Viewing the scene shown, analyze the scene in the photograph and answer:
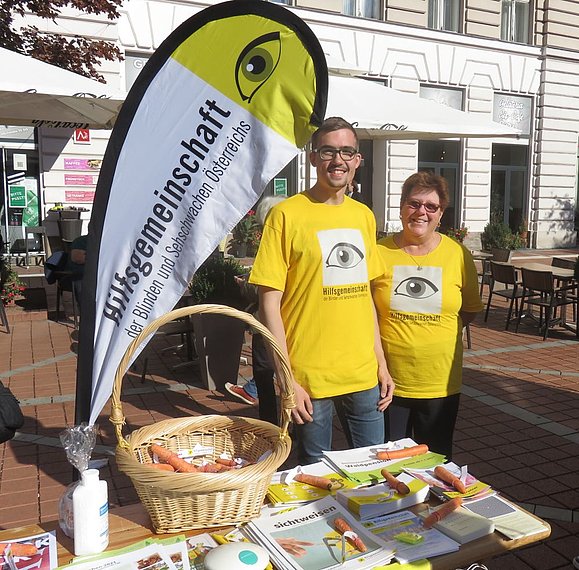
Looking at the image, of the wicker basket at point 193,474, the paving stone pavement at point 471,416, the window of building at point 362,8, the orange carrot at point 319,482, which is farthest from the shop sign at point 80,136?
the orange carrot at point 319,482

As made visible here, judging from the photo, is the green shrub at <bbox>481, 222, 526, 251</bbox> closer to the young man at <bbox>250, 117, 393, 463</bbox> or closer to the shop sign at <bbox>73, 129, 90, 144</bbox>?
the shop sign at <bbox>73, 129, 90, 144</bbox>

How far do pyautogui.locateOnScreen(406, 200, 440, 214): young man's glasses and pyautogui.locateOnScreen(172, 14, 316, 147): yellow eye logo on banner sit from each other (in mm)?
787

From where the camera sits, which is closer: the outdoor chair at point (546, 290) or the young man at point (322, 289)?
the young man at point (322, 289)

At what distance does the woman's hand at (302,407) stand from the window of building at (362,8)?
15.8 meters

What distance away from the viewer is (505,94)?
18359mm

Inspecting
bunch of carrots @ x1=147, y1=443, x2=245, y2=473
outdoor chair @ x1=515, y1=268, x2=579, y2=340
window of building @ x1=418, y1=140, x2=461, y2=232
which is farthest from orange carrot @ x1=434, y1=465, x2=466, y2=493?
window of building @ x1=418, y1=140, x2=461, y2=232

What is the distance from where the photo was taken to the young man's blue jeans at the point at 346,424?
252cm

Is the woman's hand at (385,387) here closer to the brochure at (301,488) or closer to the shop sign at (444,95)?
the brochure at (301,488)

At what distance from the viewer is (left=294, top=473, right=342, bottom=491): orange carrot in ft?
6.37

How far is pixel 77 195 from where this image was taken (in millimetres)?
13453

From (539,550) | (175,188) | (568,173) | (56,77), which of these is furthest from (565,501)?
(568,173)

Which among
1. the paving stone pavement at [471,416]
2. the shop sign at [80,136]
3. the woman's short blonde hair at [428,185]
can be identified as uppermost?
Answer: the shop sign at [80,136]

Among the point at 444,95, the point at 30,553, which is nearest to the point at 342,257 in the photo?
the point at 30,553

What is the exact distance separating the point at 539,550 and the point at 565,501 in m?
0.60
